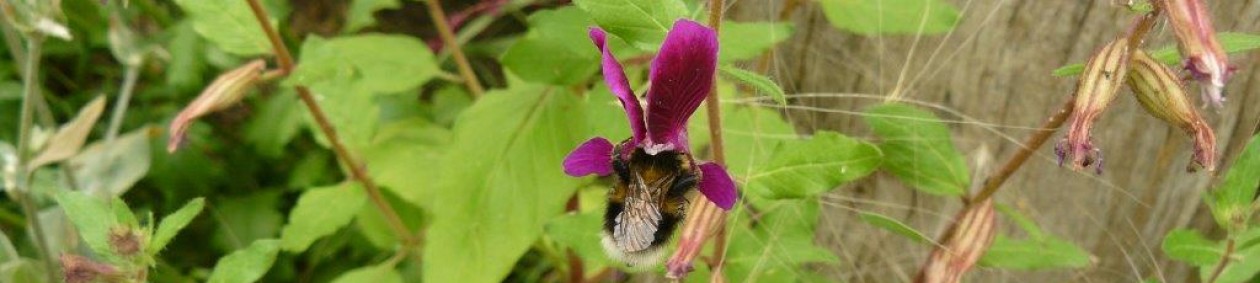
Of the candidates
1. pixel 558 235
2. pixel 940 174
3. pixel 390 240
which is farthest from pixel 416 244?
pixel 940 174

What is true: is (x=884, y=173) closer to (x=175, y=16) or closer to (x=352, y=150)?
(x=352, y=150)

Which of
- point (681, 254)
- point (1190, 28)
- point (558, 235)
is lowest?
→ point (558, 235)

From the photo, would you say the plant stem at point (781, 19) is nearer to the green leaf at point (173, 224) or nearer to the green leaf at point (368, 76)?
the green leaf at point (368, 76)

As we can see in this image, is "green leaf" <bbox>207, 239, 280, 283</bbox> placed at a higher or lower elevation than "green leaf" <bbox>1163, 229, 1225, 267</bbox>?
higher

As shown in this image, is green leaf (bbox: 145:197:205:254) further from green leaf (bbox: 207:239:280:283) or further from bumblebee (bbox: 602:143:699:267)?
bumblebee (bbox: 602:143:699:267)

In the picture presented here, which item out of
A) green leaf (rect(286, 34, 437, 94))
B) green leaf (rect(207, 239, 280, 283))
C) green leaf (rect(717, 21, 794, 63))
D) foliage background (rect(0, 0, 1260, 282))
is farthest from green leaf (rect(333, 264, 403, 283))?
green leaf (rect(717, 21, 794, 63))

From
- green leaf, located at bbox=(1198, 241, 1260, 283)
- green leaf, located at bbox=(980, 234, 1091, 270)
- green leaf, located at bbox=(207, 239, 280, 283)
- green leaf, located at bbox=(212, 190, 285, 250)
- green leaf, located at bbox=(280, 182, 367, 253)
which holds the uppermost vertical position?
green leaf, located at bbox=(207, 239, 280, 283)
